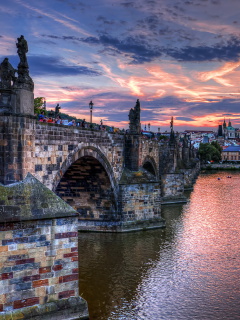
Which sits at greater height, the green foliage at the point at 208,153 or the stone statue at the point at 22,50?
the stone statue at the point at 22,50

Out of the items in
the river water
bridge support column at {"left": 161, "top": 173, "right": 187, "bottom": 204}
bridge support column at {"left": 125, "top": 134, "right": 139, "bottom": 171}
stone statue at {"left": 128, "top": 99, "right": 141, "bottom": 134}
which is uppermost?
stone statue at {"left": 128, "top": 99, "right": 141, "bottom": 134}

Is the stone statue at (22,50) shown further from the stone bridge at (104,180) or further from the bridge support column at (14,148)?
the stone bridge at (104,180)

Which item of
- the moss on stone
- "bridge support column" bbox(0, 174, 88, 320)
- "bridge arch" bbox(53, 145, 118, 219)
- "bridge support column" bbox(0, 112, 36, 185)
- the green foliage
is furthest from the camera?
the green foliage

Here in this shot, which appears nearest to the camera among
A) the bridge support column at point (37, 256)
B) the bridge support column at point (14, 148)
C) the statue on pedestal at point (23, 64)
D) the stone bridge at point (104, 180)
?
the bridge support column at point (37, 256)

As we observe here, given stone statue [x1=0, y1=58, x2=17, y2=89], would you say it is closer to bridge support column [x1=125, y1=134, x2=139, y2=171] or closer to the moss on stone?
the moss on stone

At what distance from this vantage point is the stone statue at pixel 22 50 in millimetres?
12977

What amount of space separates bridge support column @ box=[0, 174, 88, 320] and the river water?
67.2 inches

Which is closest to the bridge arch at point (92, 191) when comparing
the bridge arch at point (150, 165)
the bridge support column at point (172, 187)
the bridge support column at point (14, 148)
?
the bridge arch at point (150, 165)

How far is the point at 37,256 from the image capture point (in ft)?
38.6

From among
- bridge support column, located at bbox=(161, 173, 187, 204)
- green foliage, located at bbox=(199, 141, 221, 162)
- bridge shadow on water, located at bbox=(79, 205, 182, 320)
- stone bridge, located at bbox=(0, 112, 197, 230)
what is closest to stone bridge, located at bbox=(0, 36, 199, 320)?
stone bridge, located at bbox=(0, 112, 197, 230)

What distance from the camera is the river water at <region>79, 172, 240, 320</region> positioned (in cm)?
1390

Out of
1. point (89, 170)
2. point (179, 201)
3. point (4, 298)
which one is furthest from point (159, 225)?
point (4, 298)

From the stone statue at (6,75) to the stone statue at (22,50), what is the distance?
52 cm

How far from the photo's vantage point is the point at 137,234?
2430 centimetres
